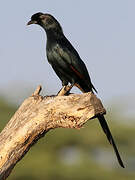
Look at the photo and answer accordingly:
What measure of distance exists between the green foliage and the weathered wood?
1915 cm

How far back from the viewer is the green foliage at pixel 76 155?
27.0m

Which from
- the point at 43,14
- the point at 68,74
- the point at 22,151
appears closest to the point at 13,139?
the point at 22,151

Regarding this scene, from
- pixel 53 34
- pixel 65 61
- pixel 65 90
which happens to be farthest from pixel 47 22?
pixel 65 90

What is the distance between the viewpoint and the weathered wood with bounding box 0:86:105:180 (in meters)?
7.16

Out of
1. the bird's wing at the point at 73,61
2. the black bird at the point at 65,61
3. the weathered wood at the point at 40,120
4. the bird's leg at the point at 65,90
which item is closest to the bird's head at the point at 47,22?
the black bird at the point at 65,61

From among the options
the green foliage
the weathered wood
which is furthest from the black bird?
the green foliage

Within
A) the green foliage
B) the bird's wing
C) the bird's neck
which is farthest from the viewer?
the green foliage

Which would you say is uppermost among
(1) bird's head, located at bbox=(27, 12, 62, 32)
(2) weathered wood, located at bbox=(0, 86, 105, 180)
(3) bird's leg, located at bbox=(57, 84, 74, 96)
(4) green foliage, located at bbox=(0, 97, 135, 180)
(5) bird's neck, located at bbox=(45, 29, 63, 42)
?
(1) bird's head, located at bbox=(27, 12, 62, 32)

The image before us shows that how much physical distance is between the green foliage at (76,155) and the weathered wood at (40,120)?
62.8 ft

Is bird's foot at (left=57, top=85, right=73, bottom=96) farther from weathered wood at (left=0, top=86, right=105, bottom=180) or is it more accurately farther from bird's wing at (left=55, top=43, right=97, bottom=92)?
weathered wood at (left=0, top=86, right=105, bottom=180)

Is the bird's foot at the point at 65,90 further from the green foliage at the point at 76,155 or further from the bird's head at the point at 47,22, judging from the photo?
the green foliage at the point at 76,155

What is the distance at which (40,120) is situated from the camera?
288 inches

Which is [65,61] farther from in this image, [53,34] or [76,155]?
[76,155]

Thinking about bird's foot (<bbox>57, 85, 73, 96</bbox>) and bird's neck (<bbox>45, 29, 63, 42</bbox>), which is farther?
bird's neck (<bbox>45, 29, 63, 42</bbox>)
